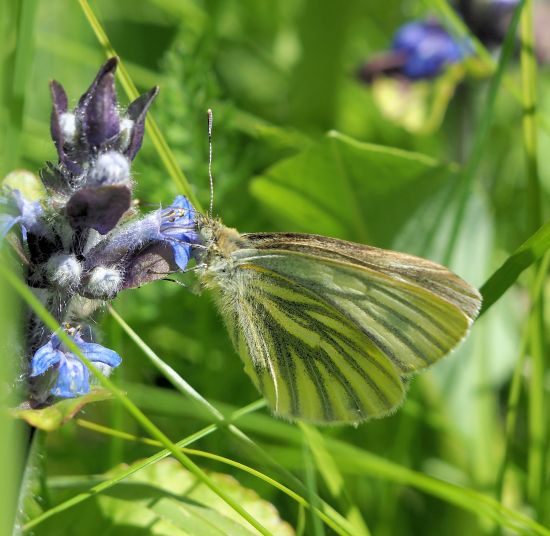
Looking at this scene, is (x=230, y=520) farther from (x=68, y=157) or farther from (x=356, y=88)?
(x=356, y=88)

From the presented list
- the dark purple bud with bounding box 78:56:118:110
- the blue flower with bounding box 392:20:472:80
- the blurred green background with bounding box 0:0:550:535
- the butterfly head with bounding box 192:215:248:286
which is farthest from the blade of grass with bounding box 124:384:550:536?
the blue flower with bounding box 392:20:472:80

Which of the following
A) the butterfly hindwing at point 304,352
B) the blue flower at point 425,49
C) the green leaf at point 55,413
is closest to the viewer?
the green leaf at point 55,413

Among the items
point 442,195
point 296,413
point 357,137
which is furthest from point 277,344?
point 357,137

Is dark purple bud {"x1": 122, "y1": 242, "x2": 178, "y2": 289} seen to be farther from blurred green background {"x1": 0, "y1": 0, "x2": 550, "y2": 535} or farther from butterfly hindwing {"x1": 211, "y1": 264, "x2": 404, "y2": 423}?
butterfly hindwing {"x1": 211, "y1": 264, "x2": 404, "y2": 423}

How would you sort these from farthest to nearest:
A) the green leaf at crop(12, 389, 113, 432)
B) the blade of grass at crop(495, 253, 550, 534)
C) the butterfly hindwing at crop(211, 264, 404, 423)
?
the butterfly hindwing at crop(211, 264, 404, 423) < the blade of grass at crop(495, 253, 550, 534) < the green leaf at crop(12, 389, 113, 432)

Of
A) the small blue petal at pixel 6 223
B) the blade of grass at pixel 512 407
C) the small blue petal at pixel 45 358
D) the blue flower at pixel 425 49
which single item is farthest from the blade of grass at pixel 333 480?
the blue flower at pixel 425 49

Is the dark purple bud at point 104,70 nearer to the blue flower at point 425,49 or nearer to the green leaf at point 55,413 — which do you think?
the green leaf at point 55,413
